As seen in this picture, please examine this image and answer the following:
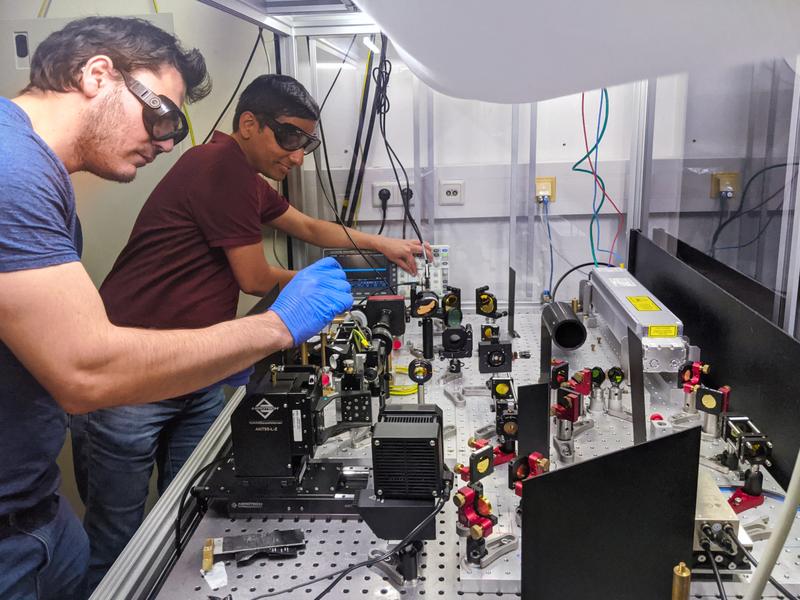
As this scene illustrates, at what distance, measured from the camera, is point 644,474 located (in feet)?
2.73

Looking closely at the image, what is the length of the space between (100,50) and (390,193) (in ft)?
4.80

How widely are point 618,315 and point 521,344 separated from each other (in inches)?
14.2

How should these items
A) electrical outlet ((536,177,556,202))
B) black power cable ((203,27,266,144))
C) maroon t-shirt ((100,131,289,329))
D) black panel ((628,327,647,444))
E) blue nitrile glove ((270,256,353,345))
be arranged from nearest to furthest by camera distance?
black panel ((628,327,647,444)), blue nitrile glove ((270,256,353,345)), maroon t-shirt ((100,131,289,329)), black power cable ((203,27,266,144)), electrical outlet ((536,177,556,202))

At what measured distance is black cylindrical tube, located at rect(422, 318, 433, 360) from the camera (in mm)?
1888

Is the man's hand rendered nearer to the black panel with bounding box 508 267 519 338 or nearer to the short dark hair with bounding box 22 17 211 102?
the black panel with bounding box 508 267 519 338

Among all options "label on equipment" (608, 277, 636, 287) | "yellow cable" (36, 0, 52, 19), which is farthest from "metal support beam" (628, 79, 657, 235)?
"yellow cable" (36, 0, 52, 19)

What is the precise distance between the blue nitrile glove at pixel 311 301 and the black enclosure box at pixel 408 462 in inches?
13.4

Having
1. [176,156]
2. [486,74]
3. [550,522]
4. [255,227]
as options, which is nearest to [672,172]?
[255,227]

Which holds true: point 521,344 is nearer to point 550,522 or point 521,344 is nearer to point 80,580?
point 550,522

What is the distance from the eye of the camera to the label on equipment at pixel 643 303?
1.71 meters

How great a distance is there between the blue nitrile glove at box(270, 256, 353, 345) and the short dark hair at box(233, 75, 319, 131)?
67cm

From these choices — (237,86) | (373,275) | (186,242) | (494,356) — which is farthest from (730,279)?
(237,86)

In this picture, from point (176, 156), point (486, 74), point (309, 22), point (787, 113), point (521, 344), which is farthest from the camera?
point (309, 22)

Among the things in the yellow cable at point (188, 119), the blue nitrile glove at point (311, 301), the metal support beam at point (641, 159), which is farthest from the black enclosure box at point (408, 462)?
the metal support beam at point (641, 159)
